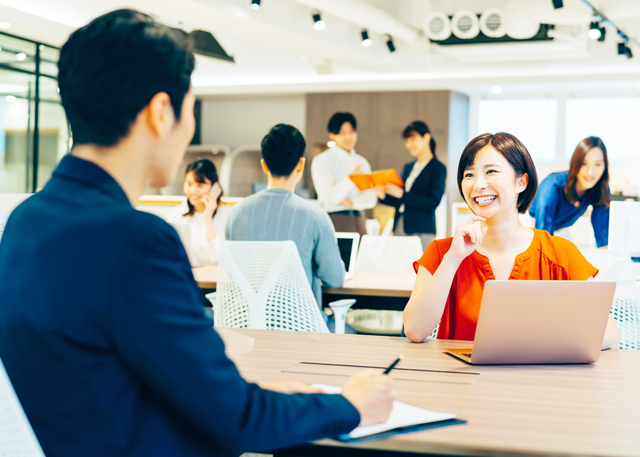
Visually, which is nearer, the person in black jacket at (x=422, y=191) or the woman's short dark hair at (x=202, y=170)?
the woman's short dark hair at (x=202, y=170)

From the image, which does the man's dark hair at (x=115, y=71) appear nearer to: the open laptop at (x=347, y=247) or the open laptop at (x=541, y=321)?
the open laptop at (x=541, y=321)

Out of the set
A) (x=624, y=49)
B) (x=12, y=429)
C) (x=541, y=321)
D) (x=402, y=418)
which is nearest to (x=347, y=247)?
(x=541, y=321)

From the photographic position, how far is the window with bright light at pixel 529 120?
8.77 m

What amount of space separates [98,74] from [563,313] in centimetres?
101

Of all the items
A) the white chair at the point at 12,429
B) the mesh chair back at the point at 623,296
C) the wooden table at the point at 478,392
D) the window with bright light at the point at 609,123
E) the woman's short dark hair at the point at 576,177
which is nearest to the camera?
the white chair at the point at 12,429

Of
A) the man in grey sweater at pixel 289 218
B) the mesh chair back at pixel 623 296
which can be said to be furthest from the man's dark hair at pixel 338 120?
the mesh chair back at pixel 623 296

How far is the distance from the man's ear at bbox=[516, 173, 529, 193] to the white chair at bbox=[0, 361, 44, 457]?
1454mm

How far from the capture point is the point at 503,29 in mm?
6277

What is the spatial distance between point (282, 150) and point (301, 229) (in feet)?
1.16

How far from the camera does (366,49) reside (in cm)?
746

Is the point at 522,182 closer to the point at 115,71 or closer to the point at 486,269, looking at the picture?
the point at 486,269

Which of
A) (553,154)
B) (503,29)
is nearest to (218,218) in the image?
(503,29)

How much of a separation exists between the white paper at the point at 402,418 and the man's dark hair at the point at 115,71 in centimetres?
53

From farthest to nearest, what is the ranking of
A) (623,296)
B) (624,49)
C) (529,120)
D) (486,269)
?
1. (529,120)
2. (624,49)
3. (623,296)
4. (486,269)
